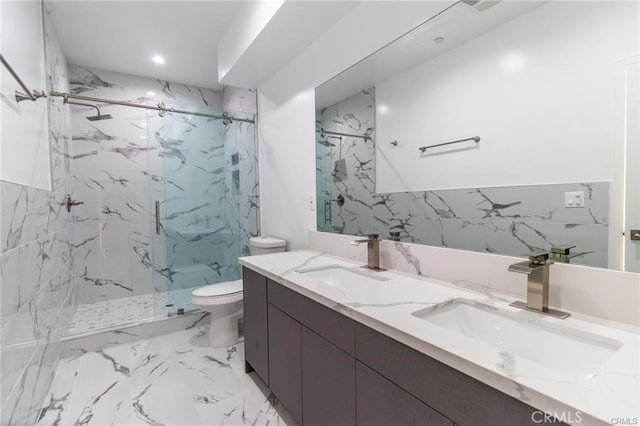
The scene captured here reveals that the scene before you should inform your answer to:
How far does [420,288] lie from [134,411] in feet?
5.67

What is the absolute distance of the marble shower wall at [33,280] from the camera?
122 centimetres

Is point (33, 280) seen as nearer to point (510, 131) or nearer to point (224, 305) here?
point (224, 305)

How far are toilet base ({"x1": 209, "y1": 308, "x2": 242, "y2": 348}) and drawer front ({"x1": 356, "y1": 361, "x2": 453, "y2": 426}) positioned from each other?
169 cm

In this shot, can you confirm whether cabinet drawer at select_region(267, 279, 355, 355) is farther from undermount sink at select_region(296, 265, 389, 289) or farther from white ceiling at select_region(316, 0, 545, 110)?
white ceiling at select_region(316, 0, 545, 110)

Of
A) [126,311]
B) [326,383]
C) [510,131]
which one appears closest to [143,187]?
[126,311]

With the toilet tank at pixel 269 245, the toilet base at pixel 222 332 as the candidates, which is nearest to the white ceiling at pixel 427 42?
the toilet tank at pixel 269 245

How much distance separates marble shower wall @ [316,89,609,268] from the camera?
956 mm

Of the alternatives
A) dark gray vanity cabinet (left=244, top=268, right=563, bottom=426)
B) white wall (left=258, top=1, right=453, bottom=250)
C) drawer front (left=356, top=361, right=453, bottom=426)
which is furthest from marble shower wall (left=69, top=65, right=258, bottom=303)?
drawer front (left=356, top=361, right=453, bottom=426)

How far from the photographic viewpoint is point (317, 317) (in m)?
1.20

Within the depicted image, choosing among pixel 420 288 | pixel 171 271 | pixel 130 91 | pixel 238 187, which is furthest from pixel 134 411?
pixel 130 91

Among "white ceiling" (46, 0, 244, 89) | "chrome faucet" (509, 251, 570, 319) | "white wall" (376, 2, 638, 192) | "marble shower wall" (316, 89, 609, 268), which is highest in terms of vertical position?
"white ceiling" (46, 0, 244, 89)

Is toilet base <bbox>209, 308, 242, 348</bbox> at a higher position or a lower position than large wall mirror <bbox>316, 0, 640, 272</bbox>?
lower

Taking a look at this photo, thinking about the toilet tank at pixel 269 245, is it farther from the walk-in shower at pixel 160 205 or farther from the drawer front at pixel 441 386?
the drawer front at pixel 441 386

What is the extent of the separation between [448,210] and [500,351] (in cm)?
78
